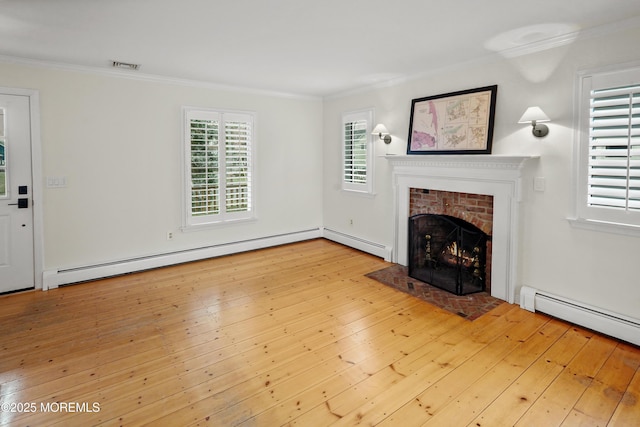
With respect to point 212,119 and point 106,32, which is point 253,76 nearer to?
point 212,119

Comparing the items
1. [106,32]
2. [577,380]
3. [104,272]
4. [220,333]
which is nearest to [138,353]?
[220,333]

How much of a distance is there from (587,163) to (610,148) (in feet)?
0.64

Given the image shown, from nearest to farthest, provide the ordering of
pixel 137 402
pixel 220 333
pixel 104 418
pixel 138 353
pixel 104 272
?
pixel 104 418, pixel 137 402, pixel 138 353, pixel 220 333, pixel 104 272

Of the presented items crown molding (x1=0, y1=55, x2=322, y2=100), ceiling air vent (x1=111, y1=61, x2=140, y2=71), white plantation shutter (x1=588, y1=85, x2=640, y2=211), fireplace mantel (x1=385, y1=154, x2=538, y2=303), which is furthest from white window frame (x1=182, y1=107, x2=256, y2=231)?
white plantation shutter (x1=588, y1=85, x2=640, y2=211)

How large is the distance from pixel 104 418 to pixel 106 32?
3085 millimetres

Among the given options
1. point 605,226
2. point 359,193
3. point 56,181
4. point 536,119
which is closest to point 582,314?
point 605,226

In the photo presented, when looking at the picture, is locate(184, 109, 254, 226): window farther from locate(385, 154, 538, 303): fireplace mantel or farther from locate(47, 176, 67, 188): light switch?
locate(385, 154, 538, 303): fireplace mantel

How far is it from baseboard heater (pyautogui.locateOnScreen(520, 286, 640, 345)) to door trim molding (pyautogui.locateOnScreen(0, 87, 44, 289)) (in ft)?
17.7

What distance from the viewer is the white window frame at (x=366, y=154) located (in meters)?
5.39

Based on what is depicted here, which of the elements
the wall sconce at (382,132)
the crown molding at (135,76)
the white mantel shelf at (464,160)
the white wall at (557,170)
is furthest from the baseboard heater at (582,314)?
the crown molding at (135,76)

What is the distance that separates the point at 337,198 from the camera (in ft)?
20.5

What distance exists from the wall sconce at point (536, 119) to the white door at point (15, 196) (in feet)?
17.3

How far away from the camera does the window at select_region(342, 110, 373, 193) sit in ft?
17.8

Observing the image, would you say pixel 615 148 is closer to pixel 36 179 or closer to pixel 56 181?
pixel 56 181
